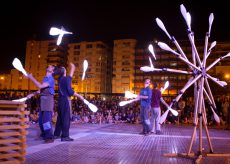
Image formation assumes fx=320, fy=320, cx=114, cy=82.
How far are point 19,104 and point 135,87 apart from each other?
100.0m

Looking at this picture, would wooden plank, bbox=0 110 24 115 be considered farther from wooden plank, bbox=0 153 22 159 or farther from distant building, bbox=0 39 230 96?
distant building, bbox=0 39 230 96

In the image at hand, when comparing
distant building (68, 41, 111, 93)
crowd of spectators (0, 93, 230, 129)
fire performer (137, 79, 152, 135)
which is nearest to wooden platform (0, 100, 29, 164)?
fire performer (137, 79, 152, 135)

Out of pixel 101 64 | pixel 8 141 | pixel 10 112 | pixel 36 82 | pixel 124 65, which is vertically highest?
pixel 101 64

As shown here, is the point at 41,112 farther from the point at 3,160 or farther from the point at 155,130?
the point at 155,130

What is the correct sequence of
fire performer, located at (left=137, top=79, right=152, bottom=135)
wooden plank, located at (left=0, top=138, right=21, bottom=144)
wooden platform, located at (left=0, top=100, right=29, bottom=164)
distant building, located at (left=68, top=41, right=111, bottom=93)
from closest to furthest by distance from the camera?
wooden plank, located at (left=0, top=138, right=21, bottom=144), wooden platform, located at (left=0, top=100, right=29, bottom=164), fire performer, located at (left=137, top=79, right=152, bottom=135), distant building, located at (left=68, top=41, right=111, bottom=93)

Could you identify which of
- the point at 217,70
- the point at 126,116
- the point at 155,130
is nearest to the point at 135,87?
the point at 217,70

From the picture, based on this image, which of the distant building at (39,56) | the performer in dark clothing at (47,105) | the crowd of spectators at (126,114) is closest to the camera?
the performer in dark clothing at (47,105)

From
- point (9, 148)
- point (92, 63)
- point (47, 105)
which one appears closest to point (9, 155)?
point (9, 148)

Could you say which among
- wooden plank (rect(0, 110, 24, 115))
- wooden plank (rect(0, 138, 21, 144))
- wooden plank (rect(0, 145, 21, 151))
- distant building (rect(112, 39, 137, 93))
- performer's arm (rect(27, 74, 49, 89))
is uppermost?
distant building (rect(112, 39, 137, 93))

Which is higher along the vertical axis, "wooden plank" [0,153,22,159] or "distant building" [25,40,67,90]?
"distant building" [25,40,67,90]

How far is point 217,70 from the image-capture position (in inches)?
3319

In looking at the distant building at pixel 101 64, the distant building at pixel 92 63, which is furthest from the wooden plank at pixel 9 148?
the distant building at pixel 92 63

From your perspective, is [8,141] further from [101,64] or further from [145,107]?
[101,64]

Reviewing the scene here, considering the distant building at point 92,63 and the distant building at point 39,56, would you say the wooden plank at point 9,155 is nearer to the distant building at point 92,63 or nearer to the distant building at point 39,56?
the distant building at point 92,63
